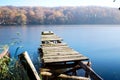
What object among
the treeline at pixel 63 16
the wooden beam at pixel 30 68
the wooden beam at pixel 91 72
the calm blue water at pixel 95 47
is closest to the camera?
the wooden beam at pixel 30 68

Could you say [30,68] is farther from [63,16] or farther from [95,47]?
[63,16]

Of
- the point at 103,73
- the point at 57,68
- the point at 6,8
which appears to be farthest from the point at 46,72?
the point at 6,8

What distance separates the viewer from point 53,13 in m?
184

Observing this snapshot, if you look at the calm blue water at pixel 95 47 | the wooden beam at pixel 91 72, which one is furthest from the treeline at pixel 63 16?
the wooden beam at pixel 91 72

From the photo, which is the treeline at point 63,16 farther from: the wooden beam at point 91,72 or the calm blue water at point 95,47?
the wooden beam at point 91,72

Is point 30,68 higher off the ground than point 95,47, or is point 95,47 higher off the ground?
point 30,68

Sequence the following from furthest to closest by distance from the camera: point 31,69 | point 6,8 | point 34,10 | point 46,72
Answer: point 34,10
point 6,8
point 46,72
point 31,69

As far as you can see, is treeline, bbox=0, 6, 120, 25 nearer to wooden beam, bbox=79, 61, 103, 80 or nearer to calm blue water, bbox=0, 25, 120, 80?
calm blue water, bbox=0, 25, 120, 80

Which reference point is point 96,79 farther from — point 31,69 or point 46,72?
point 31,69

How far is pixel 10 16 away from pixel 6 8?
2492cm

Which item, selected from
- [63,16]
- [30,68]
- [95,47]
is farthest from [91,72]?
[63,16]

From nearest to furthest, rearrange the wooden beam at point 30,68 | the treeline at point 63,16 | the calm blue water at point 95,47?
the wooden beam at point 30,68 → the calm blue water at point 95,47 → the treeline at point 63,16

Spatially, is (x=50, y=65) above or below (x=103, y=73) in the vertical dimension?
above

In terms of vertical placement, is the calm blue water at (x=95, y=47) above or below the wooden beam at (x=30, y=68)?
below
